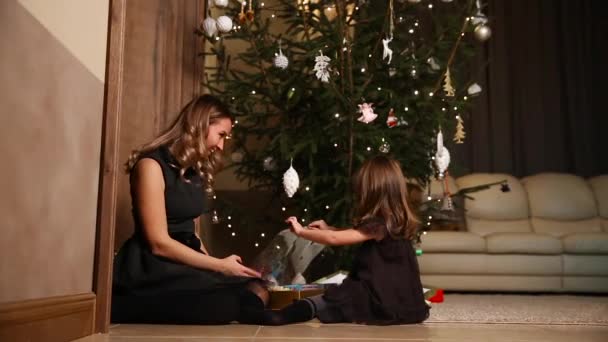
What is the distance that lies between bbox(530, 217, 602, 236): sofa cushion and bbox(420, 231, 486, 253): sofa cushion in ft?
2.53

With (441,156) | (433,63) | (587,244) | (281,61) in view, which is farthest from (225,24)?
(587,244)

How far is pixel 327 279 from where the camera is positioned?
2676 millimetres

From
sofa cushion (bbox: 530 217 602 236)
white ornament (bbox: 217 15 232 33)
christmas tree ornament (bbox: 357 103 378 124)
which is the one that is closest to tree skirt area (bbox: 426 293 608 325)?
christmas tree ornament (bbox: 357 103 378 124)

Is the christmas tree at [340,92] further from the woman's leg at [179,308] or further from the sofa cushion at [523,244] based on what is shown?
the woman's leg at [179,308]

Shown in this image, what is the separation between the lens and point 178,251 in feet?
6.31

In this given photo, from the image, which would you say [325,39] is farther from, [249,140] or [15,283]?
[15,283]

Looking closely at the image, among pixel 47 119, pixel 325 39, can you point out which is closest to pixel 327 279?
pixel 325 39

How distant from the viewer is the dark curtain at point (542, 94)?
5.73 metres

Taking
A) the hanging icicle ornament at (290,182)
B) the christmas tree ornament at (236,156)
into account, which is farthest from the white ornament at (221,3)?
the hanging icicle ornament at (290,182)

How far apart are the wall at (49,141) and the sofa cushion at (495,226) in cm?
343

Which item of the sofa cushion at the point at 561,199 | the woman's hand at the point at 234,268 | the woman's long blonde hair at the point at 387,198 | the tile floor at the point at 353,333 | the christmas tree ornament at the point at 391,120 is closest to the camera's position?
the tile floor at the point at 353,333

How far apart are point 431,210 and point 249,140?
1477mm

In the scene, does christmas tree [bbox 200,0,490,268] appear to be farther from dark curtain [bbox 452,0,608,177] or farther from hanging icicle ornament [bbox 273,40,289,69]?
dark curtain [bbox 452,0,608,177]

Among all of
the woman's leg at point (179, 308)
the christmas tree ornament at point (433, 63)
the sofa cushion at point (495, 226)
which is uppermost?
the christmas tree ornament at point (433, 63)
